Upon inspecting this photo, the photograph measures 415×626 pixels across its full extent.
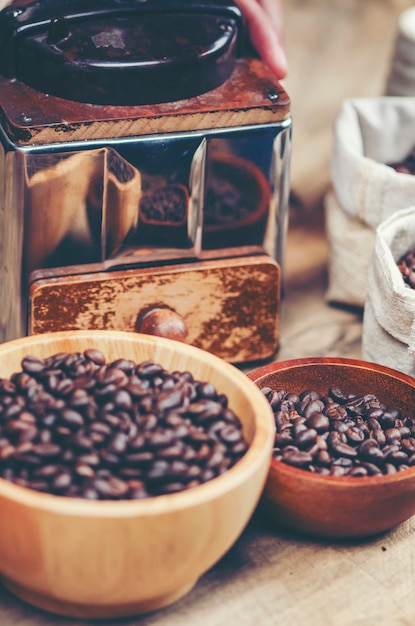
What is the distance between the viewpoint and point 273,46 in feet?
5.29

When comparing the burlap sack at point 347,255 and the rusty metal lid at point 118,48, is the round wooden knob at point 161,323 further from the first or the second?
the burlap sack at point 347,255

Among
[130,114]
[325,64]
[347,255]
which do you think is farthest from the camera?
[325,64]

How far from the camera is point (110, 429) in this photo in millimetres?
1105

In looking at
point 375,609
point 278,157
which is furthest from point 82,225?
point 375,609

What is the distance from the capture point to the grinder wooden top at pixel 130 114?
137 centimetres

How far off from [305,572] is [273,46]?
0.92 metres

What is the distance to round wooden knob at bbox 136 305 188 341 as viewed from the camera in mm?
1467

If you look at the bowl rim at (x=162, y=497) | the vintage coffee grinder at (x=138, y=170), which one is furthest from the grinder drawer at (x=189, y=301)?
the bowl rim at (x=162, y=497)

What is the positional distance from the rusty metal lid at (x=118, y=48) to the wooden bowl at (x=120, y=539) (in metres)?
0.60

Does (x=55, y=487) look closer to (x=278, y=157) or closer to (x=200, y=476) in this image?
(x=200, y=476)

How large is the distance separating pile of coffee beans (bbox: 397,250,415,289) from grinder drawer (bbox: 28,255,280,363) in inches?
8.7

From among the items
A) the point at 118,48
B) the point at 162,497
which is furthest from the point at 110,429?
the point at 118,48

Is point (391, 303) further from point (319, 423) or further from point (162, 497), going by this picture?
point (162, 497)

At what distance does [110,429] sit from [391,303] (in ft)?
1.91
